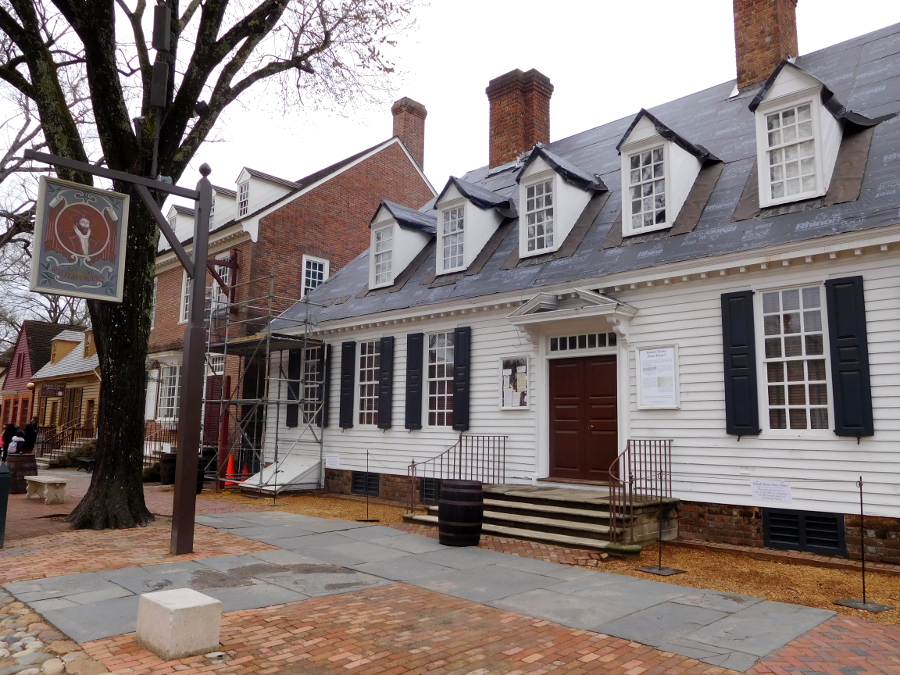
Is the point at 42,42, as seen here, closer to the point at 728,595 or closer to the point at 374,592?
the point at 374,592

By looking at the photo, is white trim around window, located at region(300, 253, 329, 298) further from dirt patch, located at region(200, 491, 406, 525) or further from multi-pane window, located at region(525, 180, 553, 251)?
multi-pane window, located at region(525, 180, 553, 251)

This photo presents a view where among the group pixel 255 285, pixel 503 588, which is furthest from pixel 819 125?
pixel 255 285

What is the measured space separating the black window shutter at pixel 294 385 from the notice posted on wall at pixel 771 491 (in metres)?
11.0

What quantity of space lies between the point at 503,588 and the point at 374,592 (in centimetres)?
136

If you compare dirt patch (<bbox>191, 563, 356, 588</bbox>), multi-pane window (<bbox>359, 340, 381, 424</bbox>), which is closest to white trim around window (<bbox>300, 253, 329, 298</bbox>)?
multi-pane window (<bbox>359, 340, 381, 424</bbox>)

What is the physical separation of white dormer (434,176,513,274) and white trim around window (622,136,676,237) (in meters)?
3.59

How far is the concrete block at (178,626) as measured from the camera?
478cm

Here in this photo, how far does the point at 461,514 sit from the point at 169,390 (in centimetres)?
1668

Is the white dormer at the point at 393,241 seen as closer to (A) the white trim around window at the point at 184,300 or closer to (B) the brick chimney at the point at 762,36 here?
(B) the brick chimney at the point at 762,36

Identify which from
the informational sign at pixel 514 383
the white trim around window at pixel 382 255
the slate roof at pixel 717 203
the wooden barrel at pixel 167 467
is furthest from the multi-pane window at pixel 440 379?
the wooden barrel at pixel 167 467

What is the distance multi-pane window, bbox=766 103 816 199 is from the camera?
382 inches

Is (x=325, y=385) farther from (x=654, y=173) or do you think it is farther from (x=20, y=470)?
(x=654, y=173)

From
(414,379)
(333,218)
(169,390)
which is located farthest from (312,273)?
(414,379)

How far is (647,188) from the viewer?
38.0 feet
